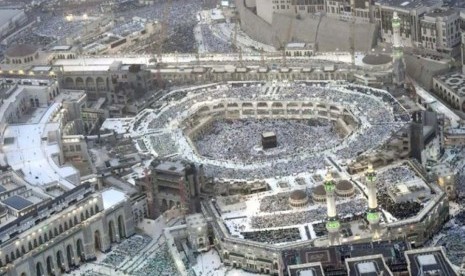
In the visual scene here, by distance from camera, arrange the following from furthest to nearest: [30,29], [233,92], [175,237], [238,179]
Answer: [30,29] < [233,92] < [238,179] < [175,237]

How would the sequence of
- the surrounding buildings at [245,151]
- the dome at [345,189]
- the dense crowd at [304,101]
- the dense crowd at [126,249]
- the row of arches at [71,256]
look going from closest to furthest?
the surrounding buildings at [245,151], the row of arches at [71,256], the dense crowd at [126,249], the dome at [345,189], the dense crowd at [304,101]

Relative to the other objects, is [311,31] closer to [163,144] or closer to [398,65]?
[398,65]

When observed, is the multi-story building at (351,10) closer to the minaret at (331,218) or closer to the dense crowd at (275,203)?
the dense crowd at (275,203)

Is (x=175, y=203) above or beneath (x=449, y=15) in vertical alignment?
beneath

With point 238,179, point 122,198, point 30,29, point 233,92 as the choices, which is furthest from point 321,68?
point 30,29

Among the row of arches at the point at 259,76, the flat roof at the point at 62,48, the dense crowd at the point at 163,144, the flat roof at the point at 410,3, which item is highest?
the flat roof at the point at 410,3

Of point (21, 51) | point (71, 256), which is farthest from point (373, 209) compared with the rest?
point (21, 51)

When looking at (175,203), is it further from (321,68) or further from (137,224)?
(321,68)

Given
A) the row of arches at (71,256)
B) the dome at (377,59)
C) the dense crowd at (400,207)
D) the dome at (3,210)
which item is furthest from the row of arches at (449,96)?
the dome at (3,210)
